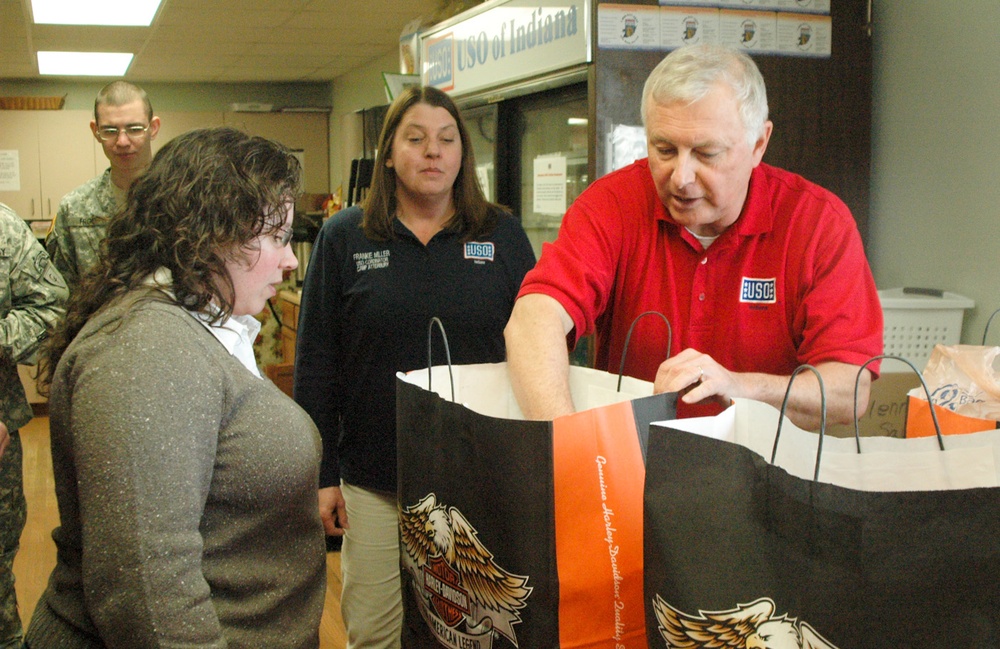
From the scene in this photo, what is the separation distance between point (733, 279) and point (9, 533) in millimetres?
1839

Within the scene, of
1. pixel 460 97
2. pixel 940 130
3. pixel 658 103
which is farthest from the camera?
pixel 460 97

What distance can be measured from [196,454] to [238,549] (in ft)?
0.61

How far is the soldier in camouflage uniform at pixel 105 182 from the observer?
2723 millimetres

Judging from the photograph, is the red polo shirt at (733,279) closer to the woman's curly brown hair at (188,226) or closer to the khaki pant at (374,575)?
the woman's curly brown hair at (188,226)

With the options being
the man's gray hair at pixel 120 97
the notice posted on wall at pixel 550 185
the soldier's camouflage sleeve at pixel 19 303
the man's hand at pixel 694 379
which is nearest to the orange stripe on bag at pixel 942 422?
the man's hand at pixel 694 379

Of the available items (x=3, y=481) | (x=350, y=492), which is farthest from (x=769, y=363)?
(x=3, y=481)

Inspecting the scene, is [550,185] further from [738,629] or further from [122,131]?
[738,629]

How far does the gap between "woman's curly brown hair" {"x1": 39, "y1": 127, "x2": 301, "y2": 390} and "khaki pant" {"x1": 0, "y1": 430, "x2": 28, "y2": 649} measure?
1147mm

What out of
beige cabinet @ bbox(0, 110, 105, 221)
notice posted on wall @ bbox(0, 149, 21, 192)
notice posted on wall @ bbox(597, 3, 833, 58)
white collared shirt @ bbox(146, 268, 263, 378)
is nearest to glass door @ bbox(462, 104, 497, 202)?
notice posted on wall @ bbox(597, 3, 833, 58)

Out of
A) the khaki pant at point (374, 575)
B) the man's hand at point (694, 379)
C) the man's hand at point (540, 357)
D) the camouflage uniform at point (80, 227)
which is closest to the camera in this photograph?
the man's hand at point (694, 379)

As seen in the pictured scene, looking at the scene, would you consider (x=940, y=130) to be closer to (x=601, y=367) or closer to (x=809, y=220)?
(x=809, y=220)

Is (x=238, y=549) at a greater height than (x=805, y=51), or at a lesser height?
lesser

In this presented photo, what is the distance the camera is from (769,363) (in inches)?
58.0

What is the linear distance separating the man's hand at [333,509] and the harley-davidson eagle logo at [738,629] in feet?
4.07
